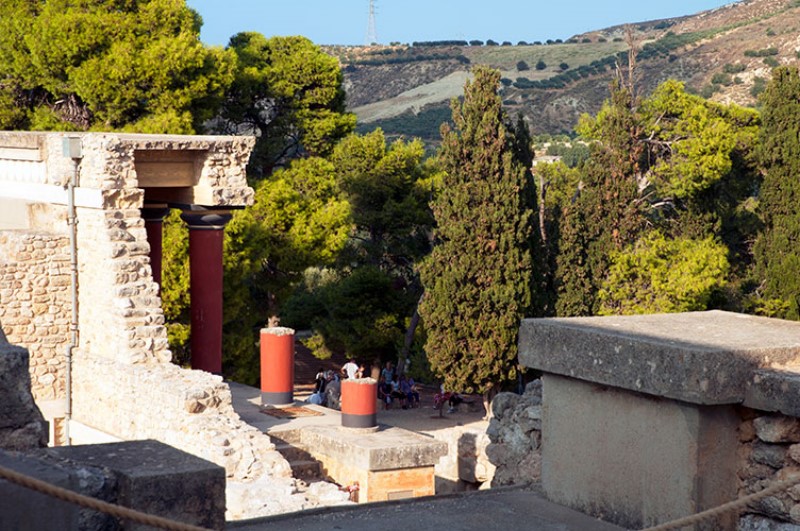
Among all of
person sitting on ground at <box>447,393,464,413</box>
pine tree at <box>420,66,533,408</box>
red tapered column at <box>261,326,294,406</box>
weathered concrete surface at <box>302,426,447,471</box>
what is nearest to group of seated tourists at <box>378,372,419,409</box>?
person sitting on ground at <box>447,393,464,413</box>

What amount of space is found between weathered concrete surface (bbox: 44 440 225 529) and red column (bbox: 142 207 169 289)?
1216 cm

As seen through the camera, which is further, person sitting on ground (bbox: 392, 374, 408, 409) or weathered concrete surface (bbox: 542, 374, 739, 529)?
person sitting on ground (bbox: 392, 374, 408, 409)

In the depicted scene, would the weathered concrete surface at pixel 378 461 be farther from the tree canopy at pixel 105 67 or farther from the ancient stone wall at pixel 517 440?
the tree canopy at pixel 105 67

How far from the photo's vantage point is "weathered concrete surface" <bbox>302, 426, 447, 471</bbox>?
12305mm

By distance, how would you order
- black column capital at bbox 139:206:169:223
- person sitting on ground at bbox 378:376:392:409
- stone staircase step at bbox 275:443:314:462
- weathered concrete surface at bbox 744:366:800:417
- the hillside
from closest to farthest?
weathered concrete surface at bbox 744:366:800:417
stone staircase step at bbox 275:443:314:462
black column capital at bbox 139:206:169:223
person sitting on ground at bbox 378:376:392:409
the hillside

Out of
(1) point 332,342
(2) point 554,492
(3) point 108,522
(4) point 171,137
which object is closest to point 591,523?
(2) point 554,492

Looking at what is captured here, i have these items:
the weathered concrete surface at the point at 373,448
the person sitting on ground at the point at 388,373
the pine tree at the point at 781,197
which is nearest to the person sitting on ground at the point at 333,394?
the person sitting on ground at the point at 388,373

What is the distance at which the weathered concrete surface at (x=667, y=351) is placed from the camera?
157 inches

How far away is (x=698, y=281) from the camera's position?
2309 centimetres

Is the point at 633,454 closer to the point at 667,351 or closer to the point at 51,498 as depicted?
the point at 667,351

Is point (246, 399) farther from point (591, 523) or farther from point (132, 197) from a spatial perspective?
point (591, 523)

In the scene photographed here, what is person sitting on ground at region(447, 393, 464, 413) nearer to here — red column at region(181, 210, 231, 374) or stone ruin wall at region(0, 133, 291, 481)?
red column at region(181, 210, 231, 374)

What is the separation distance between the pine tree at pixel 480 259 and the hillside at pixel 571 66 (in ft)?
116

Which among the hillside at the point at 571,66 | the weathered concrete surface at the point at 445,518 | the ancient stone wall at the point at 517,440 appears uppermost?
the hillside at the point at 571,66
